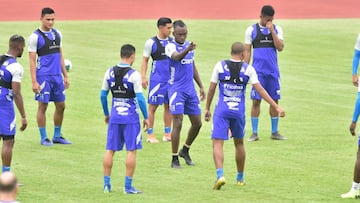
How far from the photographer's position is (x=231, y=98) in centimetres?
1473

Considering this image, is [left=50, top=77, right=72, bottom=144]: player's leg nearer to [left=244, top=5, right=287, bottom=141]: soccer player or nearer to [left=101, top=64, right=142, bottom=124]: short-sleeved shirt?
[left=244, top=5, right=287, bottom=141]: soccer player

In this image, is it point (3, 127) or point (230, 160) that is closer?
point (3, 127)

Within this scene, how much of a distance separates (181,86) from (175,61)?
0.45 metres

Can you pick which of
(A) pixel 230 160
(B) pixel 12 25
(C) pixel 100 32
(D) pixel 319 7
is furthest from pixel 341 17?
(A) pixel 230 160

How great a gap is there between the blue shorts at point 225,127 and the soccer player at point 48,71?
4.86m

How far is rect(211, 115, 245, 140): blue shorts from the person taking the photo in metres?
14.8

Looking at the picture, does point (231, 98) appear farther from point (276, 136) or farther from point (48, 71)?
point (48, 71)

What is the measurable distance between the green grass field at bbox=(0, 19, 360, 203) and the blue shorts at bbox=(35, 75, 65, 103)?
A: 0.94 metres

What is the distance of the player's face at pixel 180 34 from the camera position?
16219 millimetres

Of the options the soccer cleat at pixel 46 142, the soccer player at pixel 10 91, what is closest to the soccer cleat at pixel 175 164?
the soccer player at pixel 10 91

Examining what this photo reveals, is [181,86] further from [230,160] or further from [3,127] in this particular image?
[3,127]

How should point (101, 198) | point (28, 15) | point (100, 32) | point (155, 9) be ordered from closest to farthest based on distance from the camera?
point (101, 198) → point (100, 32) → point (28, 15) → point (155, 9)

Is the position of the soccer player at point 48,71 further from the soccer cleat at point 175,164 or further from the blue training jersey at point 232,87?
the blue training jersey at point 232,87

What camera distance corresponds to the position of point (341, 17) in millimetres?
42281
